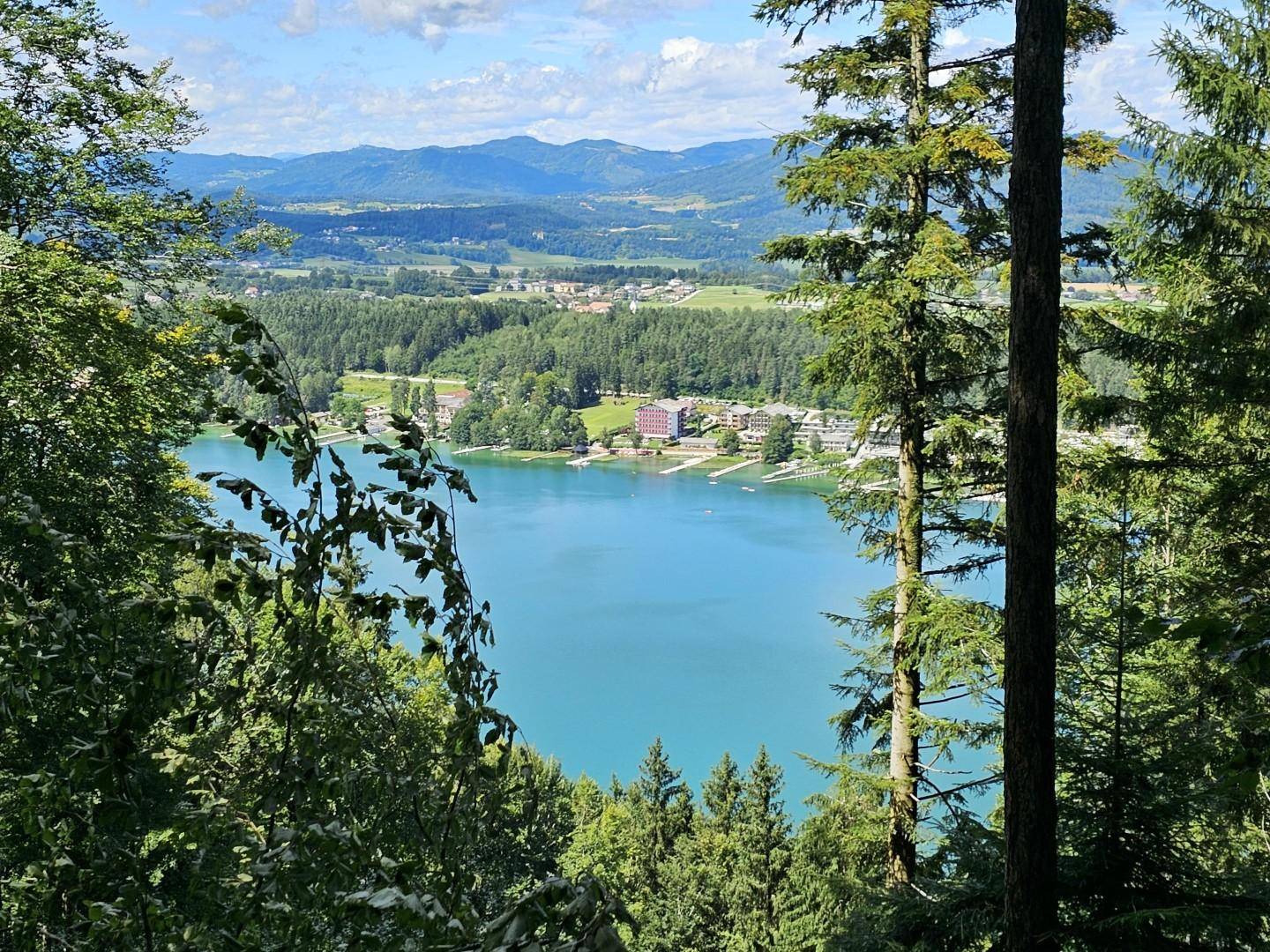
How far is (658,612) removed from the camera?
2373 cm

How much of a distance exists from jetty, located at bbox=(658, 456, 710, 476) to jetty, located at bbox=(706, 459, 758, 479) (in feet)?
4.09

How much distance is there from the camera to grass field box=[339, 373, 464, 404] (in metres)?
40.3

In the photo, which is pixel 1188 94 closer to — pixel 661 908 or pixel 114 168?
pixel 114 168

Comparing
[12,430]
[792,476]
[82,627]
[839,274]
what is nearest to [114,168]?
[12,430]

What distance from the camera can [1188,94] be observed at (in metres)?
4.95

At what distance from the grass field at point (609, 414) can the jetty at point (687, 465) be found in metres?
5.64

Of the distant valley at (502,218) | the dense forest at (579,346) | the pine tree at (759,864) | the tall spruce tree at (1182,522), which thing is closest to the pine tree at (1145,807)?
the tall spruce tree at (1182,522)

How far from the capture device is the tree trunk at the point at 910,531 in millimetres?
4684

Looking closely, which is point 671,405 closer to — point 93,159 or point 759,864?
point 759,864

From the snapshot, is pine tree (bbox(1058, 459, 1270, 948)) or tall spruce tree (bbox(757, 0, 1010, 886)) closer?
pine tree (bbox(1058, 459, 1270, 948))

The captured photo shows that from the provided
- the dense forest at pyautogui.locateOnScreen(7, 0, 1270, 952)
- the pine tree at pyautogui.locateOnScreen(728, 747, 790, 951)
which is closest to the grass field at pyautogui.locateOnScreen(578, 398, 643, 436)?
the pine tree at pyautogui.locateOnScreen(728, 747, 790, 951)

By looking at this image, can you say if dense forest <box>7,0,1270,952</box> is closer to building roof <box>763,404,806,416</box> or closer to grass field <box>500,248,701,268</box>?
building roof <box>763,404,806,416</box>

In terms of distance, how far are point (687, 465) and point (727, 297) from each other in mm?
41820

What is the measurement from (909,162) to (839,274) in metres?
0.71
